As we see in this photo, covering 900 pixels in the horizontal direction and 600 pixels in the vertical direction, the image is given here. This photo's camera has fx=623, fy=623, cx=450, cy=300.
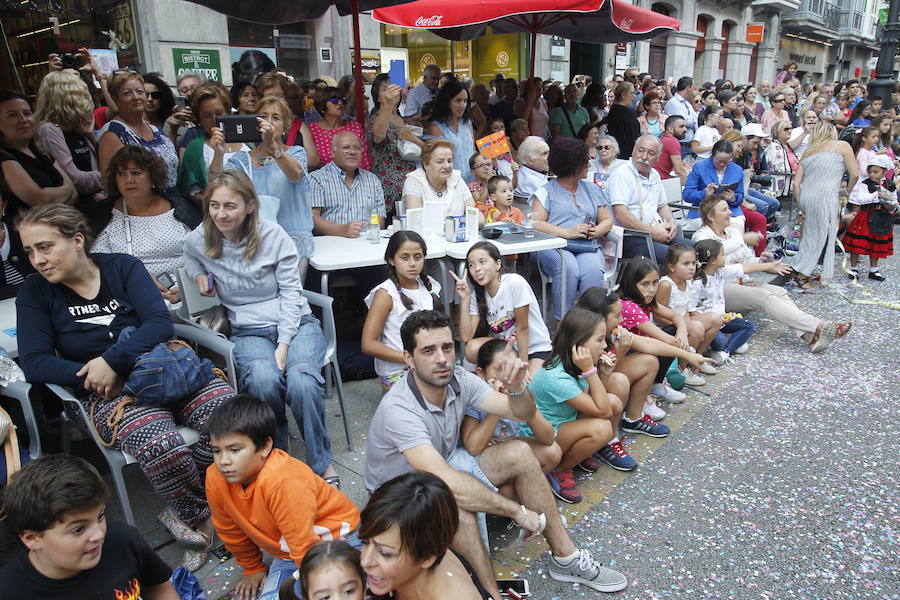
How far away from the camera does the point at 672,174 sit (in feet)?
24.6

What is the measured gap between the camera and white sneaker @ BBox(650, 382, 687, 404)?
4.12 metres

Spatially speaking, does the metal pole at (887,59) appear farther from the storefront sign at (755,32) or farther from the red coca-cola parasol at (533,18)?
the storefront sign at (755,32)

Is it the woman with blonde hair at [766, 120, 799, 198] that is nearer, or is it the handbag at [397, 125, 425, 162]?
the handbag at [397, 125, 425, 162]

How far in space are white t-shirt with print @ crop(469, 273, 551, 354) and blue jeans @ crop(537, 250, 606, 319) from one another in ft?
3.23

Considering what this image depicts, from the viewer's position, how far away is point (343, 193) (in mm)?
4652

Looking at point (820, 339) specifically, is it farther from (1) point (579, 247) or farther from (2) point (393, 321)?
(2) point (393, 321)

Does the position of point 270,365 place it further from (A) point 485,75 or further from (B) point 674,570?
(A) point 485,75

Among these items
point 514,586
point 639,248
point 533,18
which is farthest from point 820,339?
point 533,18

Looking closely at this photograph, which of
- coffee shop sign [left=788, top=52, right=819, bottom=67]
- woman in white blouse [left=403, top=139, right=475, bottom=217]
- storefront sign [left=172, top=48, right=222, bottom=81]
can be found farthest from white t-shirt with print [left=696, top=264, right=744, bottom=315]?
coffee shop sign [left=788, top=52, right=819, bottom=67]

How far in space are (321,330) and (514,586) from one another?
5.52ft

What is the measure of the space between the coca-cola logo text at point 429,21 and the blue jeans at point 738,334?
12.8ft

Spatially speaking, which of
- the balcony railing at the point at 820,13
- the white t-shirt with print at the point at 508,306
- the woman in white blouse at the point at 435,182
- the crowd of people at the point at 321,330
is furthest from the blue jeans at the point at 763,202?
the balcony railing at the point at 820,13

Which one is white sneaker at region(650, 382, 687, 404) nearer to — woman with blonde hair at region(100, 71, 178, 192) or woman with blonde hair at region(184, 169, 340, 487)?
woman with blonde hair at region(184, 169, 340, 487)

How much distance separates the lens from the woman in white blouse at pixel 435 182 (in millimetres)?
4695
